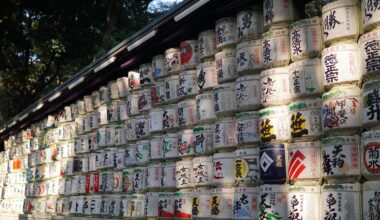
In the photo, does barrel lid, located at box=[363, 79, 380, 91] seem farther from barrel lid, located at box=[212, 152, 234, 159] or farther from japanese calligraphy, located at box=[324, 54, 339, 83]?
barrel lid, located at box=[212, 152, 234, 159]

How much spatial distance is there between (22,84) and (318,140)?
2097cm

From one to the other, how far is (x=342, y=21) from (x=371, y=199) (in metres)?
1.62

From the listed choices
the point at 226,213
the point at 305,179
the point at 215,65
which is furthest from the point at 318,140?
the point at 215,65

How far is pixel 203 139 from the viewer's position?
6.19 meters

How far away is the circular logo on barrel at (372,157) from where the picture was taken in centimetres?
398

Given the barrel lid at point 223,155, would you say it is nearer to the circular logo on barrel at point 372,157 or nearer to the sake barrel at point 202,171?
the sake barrel at point 202,171

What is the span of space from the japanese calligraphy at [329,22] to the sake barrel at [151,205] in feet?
12.2

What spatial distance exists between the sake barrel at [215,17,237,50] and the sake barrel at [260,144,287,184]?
154 cm

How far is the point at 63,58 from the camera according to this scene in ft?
71.4

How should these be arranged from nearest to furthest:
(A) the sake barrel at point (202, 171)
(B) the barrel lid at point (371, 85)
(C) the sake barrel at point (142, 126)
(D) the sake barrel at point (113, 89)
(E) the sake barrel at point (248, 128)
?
(B) the barrel lid at point (371, 85)
(E) the sake barrel at point (248, 128)
(A) the sake barrel at point (202, 171)
(C) the sake barrel at point (142, 126)
(D) the sake barrel at point (113, 89)

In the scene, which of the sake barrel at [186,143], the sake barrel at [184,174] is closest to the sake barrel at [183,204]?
the sake barrel at [184,174]

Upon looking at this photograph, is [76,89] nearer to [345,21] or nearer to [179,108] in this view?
[179,108]

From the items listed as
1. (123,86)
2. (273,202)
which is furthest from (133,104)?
(273,202)

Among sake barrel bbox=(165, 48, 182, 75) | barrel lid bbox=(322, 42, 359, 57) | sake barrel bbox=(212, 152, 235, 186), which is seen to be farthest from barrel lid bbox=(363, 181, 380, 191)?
sake barrel bbox=(165, 48, 182, 75)
